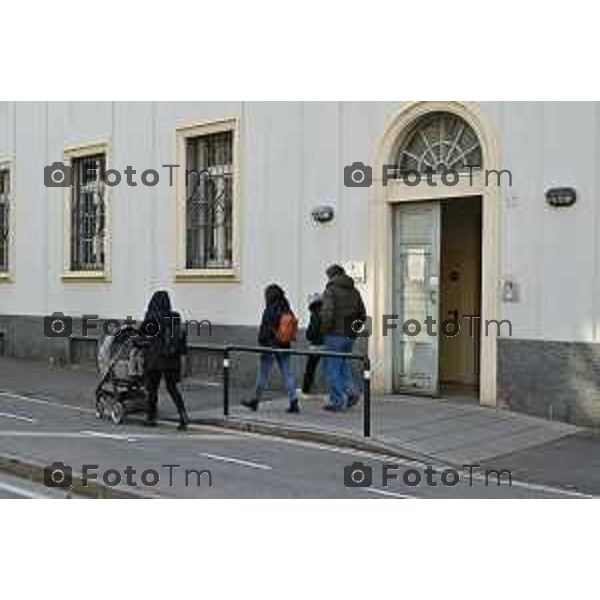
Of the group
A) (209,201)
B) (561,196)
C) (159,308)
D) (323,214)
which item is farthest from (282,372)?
(209,201)

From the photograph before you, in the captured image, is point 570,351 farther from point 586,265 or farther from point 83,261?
point 83,261

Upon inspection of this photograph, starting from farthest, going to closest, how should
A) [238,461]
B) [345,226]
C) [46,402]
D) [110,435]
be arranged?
1. [46,402]
2. [345,226]
3. [110,435]
4. [238,461]

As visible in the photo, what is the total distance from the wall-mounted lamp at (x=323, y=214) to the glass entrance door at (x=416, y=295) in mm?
991

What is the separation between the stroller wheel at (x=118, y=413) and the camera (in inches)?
478

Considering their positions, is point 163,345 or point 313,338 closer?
point 163,345

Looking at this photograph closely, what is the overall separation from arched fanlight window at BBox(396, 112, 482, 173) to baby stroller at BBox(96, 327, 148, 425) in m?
4.41

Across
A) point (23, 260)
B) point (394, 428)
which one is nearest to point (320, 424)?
point (394, 428)

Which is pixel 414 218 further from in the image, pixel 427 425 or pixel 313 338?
pixel 427 425

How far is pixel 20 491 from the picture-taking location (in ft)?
26.9

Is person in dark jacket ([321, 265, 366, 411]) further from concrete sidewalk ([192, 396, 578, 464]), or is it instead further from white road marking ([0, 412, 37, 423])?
white road marking ([0, 412, 37, 423])

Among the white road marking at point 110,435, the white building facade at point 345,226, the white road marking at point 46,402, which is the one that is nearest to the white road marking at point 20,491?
the white road marking at point 110,435

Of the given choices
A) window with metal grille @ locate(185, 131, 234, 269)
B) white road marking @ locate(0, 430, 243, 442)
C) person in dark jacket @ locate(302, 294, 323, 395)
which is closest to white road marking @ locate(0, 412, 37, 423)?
white road marking @ locate(0, 430, 243, 442)

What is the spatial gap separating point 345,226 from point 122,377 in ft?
12.7

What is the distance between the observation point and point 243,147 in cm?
1520
